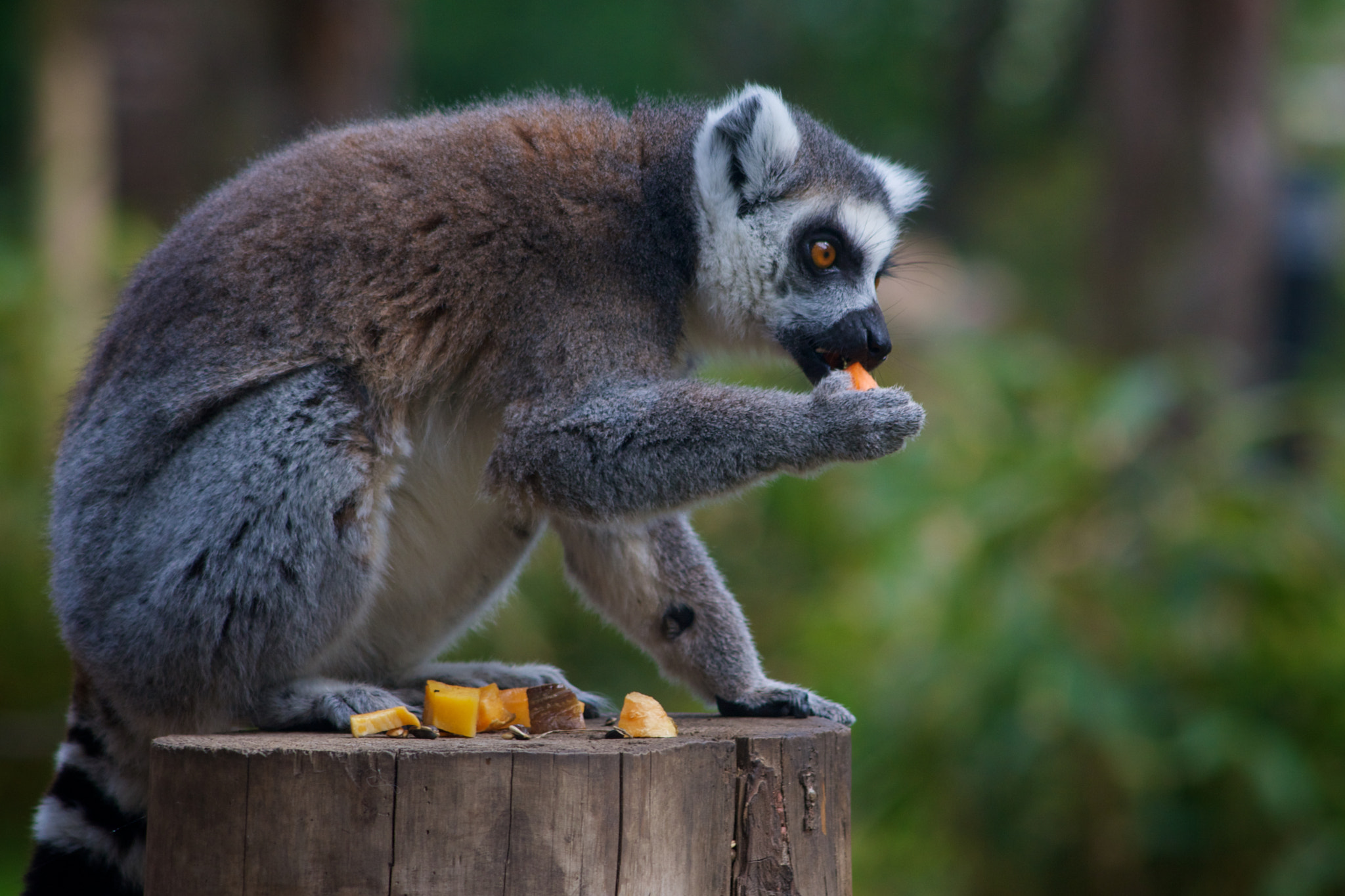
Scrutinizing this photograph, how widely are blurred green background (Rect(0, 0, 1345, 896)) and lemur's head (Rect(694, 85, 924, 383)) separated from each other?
1.18 feet

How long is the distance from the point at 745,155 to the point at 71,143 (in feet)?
26.9

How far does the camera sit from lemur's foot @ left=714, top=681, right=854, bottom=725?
3.57 metres

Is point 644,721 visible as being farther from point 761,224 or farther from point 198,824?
point 761,224

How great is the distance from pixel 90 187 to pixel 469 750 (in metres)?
8.92

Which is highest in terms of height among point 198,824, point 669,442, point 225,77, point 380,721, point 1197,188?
point 225,77

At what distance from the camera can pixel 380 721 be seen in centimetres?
290

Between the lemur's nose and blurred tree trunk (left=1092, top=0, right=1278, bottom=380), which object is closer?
the lemur's nose

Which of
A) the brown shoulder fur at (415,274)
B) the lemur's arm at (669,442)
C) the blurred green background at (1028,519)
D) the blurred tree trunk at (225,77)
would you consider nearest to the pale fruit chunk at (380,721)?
the lemur's arm at (669,442)

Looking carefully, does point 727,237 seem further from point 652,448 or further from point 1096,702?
point 1096,702

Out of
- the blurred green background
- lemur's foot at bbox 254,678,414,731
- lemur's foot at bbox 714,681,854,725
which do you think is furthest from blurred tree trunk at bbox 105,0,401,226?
lemur's foot at bbox 714,681,854,725

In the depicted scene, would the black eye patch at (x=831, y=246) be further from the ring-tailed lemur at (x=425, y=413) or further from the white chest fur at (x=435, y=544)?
the white chest fur at (x=435, y=544)

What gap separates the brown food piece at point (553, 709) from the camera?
3.05 m

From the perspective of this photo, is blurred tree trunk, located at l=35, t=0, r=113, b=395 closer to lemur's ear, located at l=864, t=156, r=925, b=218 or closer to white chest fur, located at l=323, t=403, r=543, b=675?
white chest fur, located at l=323, t=403, r=543, b=675

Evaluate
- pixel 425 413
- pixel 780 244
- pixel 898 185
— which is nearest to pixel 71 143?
pixel 425 413
